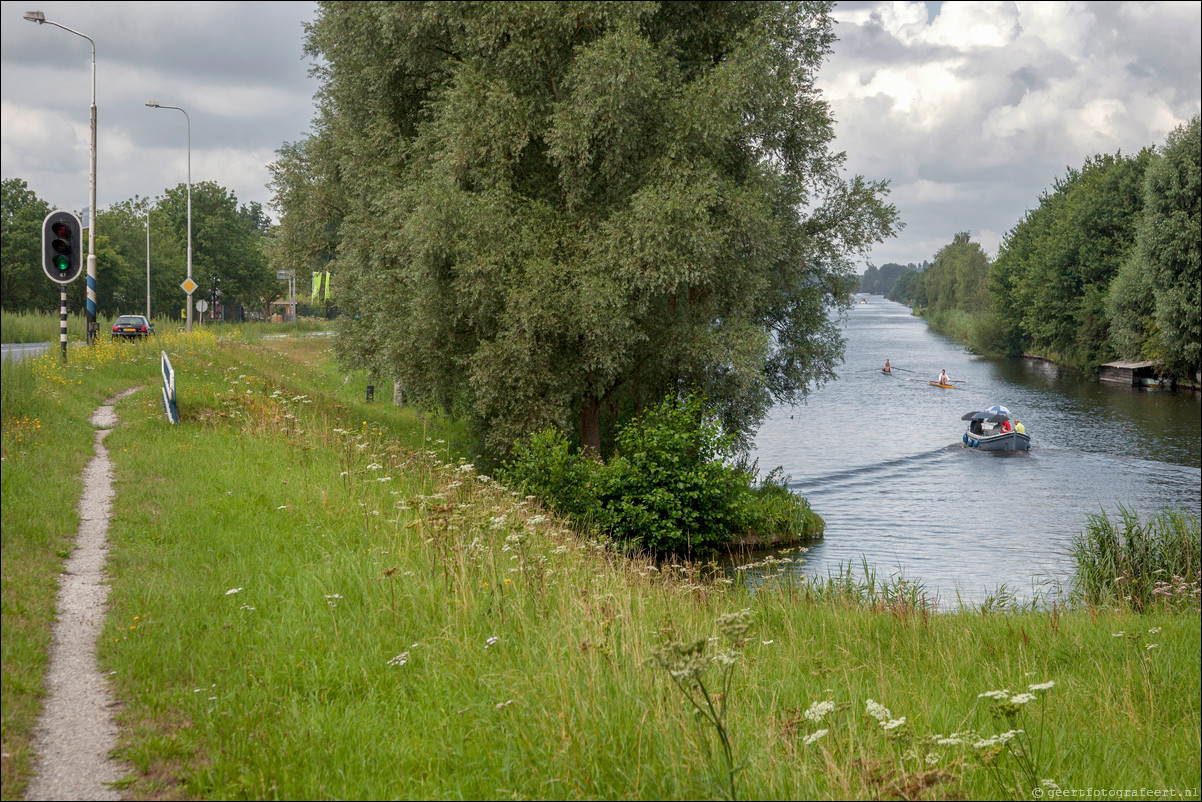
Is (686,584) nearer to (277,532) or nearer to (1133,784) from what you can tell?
(277,532)

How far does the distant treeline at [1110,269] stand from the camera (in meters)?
50.6

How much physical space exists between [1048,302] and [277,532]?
7750cm

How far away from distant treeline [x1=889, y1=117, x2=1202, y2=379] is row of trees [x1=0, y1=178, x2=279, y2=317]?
47840 mm

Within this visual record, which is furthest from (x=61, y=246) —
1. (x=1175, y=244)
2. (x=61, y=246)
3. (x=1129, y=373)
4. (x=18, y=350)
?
(x=1129, y=373)

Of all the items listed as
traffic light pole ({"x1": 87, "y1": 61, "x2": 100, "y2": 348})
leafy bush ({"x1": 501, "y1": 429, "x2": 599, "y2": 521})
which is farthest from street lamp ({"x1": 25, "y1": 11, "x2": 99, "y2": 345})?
leafy bush ({"x1": 501, "y1": 429, "x2": 599, "y2": 521})

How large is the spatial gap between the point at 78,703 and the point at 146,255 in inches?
1820

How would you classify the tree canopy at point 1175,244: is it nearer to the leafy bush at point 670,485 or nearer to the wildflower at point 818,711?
the leafy bush at point 670,485

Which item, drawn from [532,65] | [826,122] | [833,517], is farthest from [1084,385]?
[532,65]

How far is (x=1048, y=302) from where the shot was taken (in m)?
74.7

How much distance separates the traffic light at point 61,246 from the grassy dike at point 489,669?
2.67ft

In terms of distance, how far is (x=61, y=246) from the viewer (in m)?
6.75

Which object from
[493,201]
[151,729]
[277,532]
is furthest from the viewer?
[493,201]

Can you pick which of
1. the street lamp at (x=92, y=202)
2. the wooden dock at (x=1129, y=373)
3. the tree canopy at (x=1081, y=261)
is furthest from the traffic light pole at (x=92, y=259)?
the tree canopy at (x=1081, y=261)

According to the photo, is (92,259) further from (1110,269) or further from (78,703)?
(1110,269)
